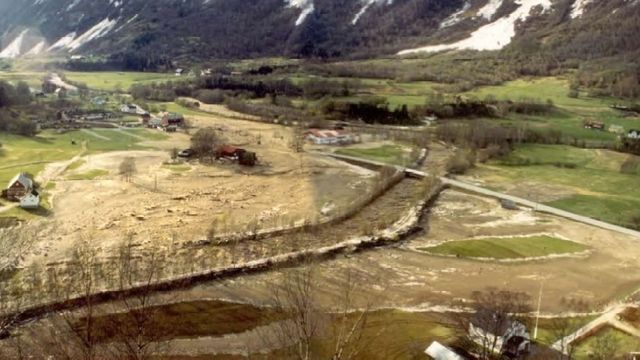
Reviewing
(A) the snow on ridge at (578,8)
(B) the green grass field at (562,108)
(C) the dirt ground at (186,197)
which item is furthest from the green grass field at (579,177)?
(A) the snow on ridge at (578,8)

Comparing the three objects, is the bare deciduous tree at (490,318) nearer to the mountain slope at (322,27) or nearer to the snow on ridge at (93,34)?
the mountain slope at (322,27)

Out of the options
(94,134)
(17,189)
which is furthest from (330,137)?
(17,189)

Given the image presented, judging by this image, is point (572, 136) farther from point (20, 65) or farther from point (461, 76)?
point (20, 65)

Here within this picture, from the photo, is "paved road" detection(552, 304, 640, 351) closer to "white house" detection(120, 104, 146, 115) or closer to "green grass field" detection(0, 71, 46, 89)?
"white house" detection(120, 104, 146, 115)

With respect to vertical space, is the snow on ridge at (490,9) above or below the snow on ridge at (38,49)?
above

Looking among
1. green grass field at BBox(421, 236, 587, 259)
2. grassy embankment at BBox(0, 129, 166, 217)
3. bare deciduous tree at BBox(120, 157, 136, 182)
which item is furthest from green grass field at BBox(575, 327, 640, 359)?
grassy embankment at BBox(0, 129, 166, 217)

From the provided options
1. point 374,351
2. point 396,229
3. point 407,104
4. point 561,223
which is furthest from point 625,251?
point 407,104

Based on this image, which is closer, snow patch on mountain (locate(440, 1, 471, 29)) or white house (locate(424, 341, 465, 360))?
white house (locate(424, 341, 465, 360))
